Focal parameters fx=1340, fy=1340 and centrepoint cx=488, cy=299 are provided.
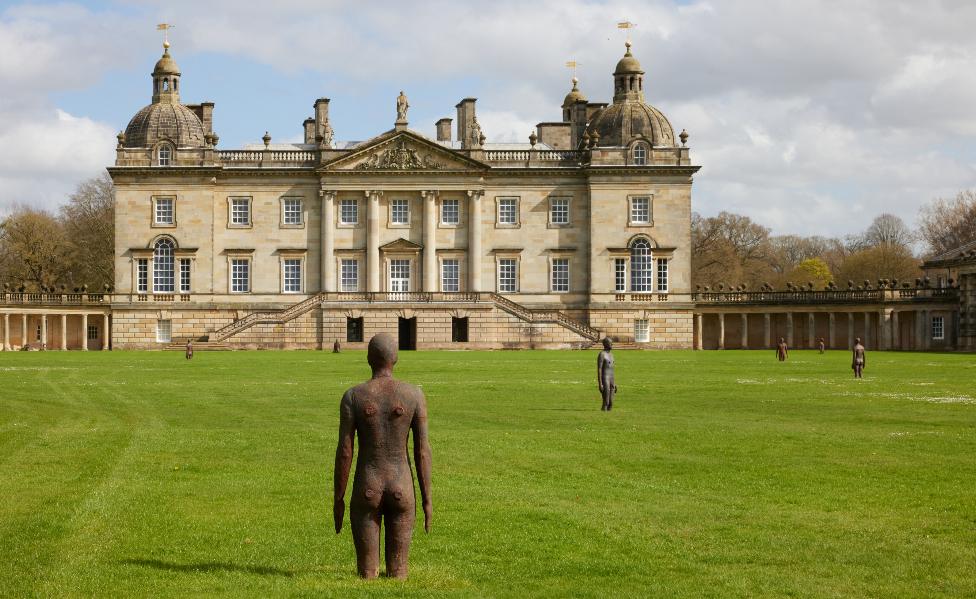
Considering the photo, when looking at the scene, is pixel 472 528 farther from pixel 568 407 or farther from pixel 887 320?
pixel 887 320

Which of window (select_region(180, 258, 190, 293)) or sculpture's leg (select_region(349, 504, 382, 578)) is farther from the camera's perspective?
window (select_region(180, 258, 190, 293))

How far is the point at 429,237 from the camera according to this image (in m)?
79.7

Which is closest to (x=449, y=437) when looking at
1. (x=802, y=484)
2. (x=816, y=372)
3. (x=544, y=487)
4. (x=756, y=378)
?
(x=544, y=487)

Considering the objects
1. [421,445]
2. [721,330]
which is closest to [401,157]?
[721,330]

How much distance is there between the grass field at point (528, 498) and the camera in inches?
467

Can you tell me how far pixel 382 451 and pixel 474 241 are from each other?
226 ft

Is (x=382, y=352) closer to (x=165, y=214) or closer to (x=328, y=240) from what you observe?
(x=328, y=240)

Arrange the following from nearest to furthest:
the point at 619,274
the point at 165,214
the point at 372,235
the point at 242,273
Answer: the point at 165,214 → the point at 372,235 → the point at 242,273 → the point at 619,274

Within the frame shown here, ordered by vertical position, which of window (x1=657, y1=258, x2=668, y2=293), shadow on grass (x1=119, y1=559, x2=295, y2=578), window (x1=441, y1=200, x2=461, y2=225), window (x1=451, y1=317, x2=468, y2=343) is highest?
window (x1=441, y1=200, x2=461, y2=225)

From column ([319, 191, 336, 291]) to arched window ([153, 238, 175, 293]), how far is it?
29.4 feet

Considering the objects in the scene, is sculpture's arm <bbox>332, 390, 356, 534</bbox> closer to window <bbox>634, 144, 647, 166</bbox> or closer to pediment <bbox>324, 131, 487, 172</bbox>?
pediment <bbox>324, 131, 487, 172</bbox>

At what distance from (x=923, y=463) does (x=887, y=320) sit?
61.6 meters

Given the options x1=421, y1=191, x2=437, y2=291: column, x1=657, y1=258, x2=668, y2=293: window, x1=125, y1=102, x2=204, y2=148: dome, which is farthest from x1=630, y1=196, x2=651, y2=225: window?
x1=125, y1=102, x2=204, y2=148: dome

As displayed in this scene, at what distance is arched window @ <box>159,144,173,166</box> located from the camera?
259 feet
